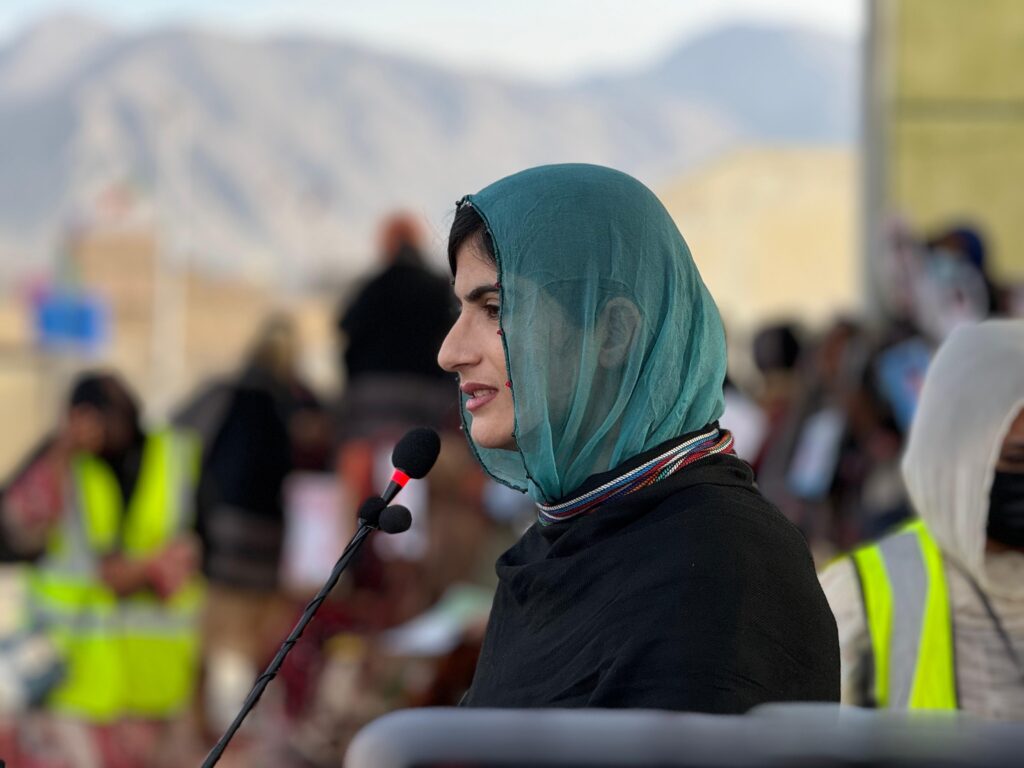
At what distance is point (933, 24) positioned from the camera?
10531mm

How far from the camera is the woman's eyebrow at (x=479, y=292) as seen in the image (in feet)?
7.21

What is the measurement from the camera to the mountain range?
381 feet

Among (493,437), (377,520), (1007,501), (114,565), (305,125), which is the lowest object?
(305,125)

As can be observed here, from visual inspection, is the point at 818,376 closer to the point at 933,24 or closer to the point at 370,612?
the point at 370,612

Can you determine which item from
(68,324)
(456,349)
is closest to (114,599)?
(68,324)

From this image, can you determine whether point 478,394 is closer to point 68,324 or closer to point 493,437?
point 493,437

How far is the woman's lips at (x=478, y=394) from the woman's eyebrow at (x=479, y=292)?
0.34 feet

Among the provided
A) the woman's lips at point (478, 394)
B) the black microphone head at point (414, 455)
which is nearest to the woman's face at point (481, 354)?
the woman's lips at point (478, 394)

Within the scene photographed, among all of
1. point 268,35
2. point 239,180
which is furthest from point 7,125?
point 239,180

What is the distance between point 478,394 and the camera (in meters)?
2.25

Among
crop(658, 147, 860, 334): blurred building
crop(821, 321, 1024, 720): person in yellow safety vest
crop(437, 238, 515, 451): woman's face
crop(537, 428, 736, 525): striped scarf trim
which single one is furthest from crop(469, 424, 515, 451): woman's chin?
crop(658, 147, 860, 334): blurred building

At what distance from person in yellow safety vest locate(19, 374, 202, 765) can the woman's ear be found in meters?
5.35

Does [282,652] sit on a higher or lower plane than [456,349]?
lower

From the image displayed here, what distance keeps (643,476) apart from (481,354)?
26 cm
